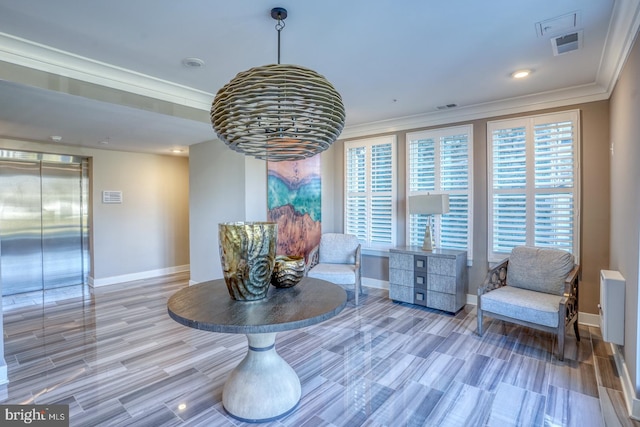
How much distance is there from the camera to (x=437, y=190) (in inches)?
176

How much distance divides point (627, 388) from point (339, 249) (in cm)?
323

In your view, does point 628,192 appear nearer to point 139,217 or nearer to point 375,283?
point 375,283

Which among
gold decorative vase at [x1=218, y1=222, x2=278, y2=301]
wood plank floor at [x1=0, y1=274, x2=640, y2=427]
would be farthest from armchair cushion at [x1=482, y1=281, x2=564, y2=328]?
gold decorative vase at [x1=218, y1=222, x2=278, y2=301]

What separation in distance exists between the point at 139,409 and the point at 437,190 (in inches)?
161

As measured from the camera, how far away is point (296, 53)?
269cm

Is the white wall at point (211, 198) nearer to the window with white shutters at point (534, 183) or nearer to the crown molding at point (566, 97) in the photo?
the crown molding at point (566, 97)

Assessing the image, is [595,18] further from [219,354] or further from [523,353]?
[219,354]

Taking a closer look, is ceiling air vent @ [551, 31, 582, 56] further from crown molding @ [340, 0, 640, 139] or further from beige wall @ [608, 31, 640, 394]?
beige wall @ [608, 31, 640, 394]

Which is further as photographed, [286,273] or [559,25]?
[559,25]

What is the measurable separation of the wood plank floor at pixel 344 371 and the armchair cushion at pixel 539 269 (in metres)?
0.51

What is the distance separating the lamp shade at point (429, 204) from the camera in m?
4.04

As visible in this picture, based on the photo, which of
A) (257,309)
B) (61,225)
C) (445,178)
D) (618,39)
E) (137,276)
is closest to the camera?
(257,309)

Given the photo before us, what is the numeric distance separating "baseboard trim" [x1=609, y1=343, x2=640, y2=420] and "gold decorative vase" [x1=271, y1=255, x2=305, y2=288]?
90.1 inches

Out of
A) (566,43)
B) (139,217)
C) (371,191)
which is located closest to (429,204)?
(371,191)
